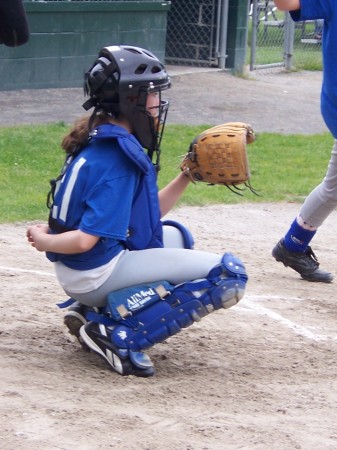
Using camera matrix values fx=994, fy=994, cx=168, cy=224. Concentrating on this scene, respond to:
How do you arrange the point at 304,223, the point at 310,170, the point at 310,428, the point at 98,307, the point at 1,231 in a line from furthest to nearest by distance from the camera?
the point at 310,170 → the point at 1,231 → the point at 304,223 → the point at 98,307 → the point at 310,428

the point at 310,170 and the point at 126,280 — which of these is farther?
the point at 310,170

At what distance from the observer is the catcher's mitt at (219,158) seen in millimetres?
4543

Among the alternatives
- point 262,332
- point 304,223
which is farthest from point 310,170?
point 262,332

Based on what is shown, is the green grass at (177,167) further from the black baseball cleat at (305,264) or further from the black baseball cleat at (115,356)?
the black baseball cleat at (115,356)

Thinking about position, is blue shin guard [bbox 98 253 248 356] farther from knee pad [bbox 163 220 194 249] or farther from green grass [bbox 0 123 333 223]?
green grass [bbox 0 123 333 223]

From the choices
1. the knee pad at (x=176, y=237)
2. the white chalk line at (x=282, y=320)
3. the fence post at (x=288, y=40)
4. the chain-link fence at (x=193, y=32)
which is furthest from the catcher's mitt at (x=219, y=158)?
the fence post at (x=288, y=40)

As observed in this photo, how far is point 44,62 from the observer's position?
12641 millimetres

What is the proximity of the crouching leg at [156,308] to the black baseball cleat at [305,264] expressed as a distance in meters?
1.81

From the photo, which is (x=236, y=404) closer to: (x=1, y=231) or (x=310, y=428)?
(x=310, y=428)

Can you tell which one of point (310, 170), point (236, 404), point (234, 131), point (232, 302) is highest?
point (234, 131)

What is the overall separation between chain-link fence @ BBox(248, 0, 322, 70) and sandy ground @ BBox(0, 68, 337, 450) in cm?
984

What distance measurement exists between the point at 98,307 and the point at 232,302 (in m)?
0.59

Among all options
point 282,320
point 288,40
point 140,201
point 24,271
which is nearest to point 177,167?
point 24,271

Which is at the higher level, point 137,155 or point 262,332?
point 137,155
